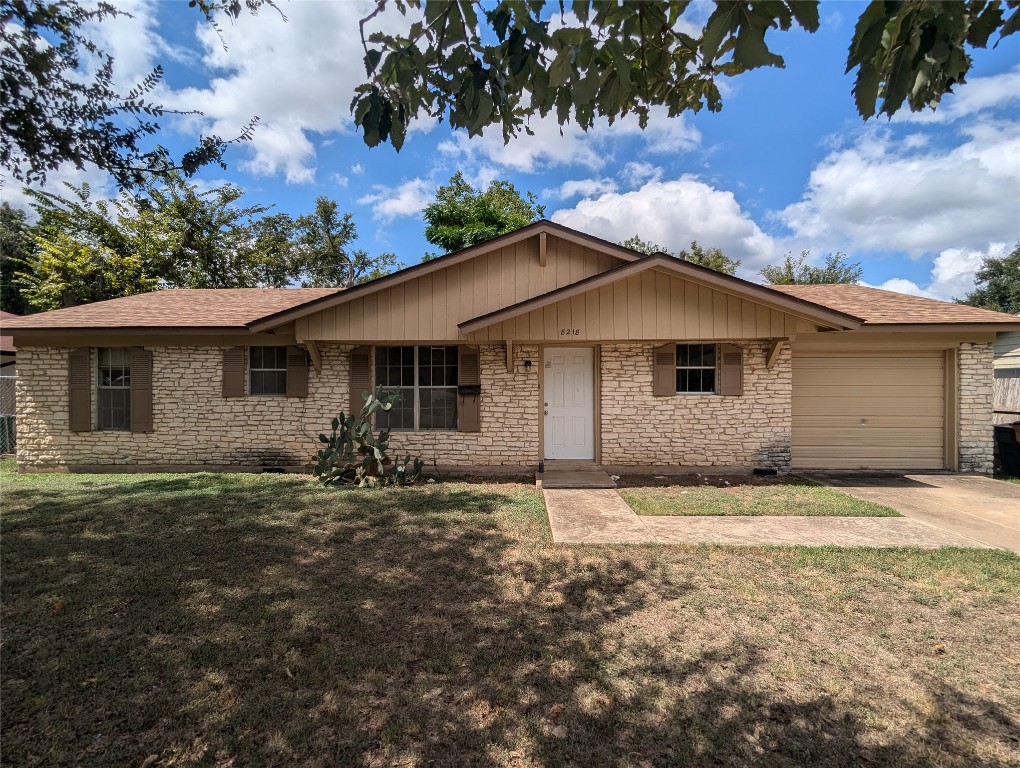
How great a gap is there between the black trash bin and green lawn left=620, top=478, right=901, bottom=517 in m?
4.26

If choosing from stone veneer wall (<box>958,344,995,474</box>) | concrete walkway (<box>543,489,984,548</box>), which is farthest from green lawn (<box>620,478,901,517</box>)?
stone veneer wall (<box>958,344,995,474</box>)

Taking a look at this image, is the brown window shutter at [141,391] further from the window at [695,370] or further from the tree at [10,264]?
A: the tree at [10,264]

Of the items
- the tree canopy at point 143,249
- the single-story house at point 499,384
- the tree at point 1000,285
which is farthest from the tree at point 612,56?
the tree at point 1000,285

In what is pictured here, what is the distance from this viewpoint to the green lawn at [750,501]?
233 inches

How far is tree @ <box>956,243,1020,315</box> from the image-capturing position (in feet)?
93.4

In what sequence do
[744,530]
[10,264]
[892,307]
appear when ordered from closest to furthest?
[744,530] → [892,307] → [10,264]

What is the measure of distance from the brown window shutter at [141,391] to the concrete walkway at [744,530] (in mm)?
8083

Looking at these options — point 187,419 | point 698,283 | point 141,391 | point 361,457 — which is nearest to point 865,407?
point 698,283

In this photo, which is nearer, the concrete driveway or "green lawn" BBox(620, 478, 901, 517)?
the concrete driveway

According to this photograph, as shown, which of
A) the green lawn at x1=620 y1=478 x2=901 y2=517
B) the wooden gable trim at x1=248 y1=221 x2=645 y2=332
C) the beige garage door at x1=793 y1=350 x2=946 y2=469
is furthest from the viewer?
the beige garage door at x1=793 y1=350 x2=946 y2=469

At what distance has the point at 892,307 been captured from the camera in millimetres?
Result: 9055

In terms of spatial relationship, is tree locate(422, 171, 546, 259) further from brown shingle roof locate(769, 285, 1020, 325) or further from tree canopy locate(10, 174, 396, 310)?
brown shingle roof locate(769, 285, 1020, 325)

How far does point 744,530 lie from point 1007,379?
13.6 m

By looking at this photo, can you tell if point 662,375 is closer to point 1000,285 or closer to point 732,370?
point 732,370
